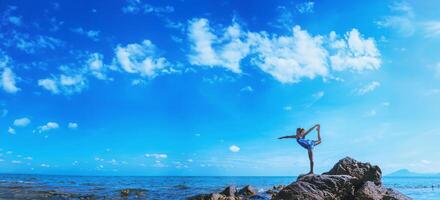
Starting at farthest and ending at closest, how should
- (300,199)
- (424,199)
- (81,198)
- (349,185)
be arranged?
(424,199)
(81,198)
(349,185)
(300,199)

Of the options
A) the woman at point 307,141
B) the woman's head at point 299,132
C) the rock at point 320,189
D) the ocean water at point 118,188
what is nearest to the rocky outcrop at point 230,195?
the ocean water at point 118,188

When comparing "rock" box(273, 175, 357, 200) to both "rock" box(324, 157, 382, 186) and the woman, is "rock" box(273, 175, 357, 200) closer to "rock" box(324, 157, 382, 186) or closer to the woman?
"rock" box(324, 157, 382, 186)

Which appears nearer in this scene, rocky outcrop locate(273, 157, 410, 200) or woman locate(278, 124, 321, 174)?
rocky outcrop locate(273, 157, 410, 200)

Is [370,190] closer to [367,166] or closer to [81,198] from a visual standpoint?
[367,166]

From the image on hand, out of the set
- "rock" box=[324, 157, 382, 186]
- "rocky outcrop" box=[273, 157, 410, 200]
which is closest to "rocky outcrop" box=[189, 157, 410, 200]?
"rocky outcrop" box=[273, 157, 410, 200]

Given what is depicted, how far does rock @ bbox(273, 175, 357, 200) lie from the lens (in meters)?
15.7

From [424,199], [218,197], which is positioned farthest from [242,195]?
[424,199]

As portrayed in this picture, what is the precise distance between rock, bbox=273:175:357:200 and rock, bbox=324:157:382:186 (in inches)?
66.3

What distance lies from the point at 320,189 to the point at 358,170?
364 centimetres

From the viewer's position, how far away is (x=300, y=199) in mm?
15500

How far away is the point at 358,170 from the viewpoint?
61.3ft

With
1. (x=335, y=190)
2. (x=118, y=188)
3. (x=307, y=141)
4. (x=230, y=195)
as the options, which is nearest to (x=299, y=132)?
(x=307, y=141)

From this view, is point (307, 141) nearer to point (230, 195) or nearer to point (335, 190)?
point (335, 190)

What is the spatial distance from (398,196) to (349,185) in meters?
1.91
